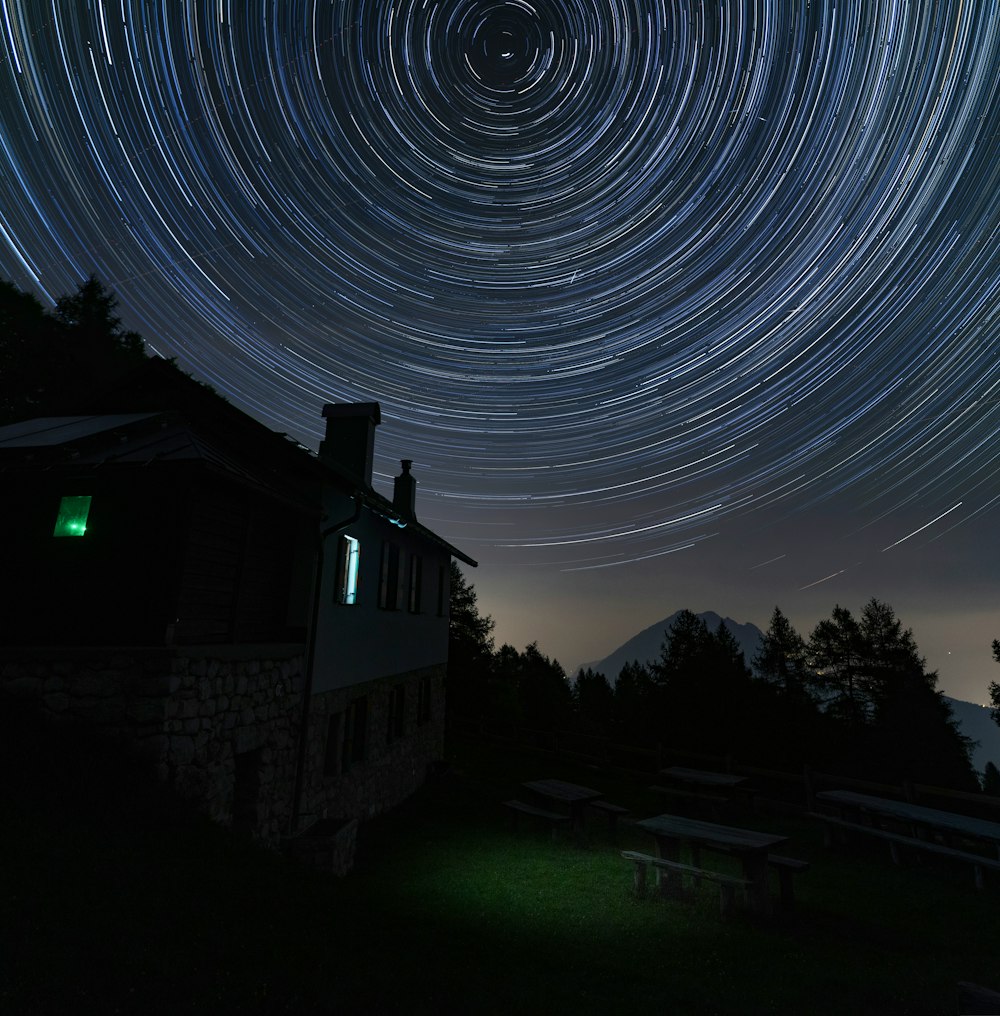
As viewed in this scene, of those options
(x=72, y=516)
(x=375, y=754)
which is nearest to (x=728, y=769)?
(x=375, y=754)

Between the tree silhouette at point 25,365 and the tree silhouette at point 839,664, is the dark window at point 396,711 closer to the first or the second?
the tree silhouette at point 25,365

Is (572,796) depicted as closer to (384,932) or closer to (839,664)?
(384,932)

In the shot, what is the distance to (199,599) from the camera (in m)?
8.24

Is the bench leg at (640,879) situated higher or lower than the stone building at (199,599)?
lower

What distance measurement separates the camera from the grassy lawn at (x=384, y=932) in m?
4.52

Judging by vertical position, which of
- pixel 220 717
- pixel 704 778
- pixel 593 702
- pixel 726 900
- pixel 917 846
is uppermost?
pixel 593 702

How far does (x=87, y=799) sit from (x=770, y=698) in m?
31.7

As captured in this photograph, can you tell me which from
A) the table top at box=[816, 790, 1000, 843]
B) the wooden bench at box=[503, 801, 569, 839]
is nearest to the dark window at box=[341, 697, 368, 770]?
the wooden bench at box=[503, 801, 569, 839]

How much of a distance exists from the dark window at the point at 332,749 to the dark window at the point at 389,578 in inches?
117

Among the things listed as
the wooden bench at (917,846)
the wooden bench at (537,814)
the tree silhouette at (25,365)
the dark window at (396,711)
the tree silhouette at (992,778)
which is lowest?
the tree silhouette at (992,778)

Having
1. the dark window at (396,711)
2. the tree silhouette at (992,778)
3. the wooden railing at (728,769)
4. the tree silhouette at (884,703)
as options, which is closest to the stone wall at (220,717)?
the dark window at (396,711)

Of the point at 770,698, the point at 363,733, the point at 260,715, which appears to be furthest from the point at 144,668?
the point at 770,698

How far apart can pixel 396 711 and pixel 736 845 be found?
9.30 metres

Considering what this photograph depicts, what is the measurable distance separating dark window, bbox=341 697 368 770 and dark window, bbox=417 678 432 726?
167 inches
